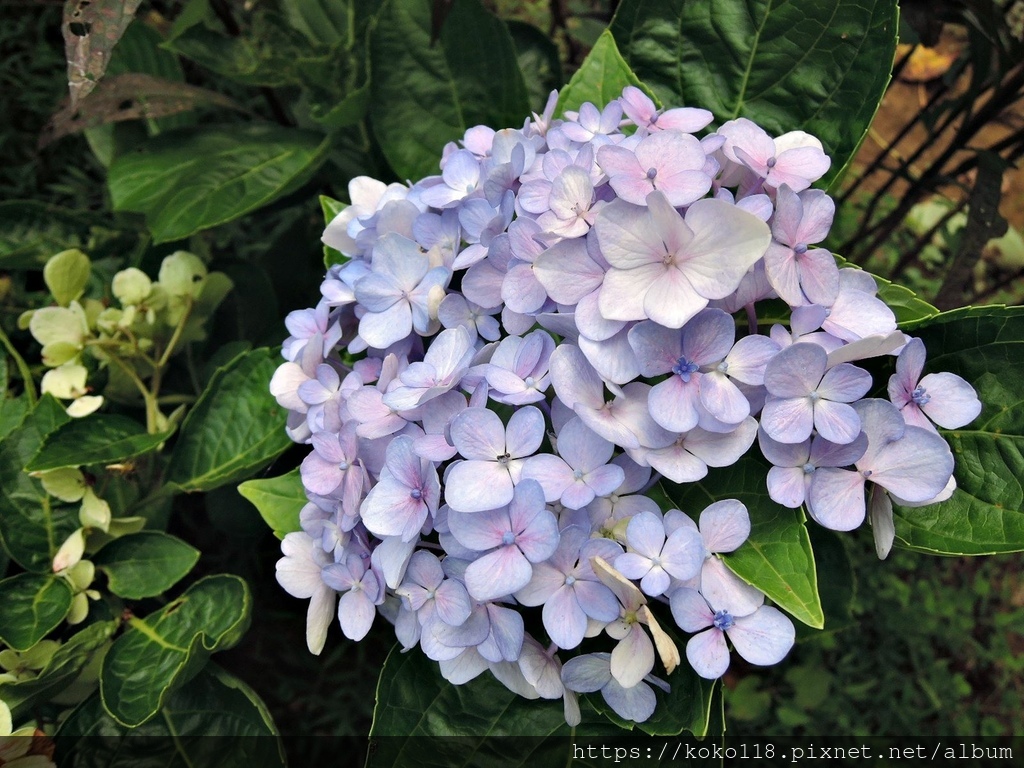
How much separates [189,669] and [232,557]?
2.00ft

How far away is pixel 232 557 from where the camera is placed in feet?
4.80

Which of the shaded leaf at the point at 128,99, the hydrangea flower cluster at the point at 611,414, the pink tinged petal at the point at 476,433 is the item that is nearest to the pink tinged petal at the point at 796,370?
the hydrangea flower cluster at the point at 611,414

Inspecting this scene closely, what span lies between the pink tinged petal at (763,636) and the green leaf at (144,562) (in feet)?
2.17

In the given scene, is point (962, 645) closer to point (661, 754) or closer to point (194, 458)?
point (661, 754)

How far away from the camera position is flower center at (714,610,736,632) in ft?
1.96

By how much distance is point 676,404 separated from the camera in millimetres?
561

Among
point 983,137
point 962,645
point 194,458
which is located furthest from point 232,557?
point 983,137

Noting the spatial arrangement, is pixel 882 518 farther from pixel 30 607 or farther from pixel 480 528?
pixel 30 607

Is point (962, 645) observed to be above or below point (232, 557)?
below

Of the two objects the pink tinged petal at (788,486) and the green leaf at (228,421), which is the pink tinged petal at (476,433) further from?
the green leaf at (228,421)

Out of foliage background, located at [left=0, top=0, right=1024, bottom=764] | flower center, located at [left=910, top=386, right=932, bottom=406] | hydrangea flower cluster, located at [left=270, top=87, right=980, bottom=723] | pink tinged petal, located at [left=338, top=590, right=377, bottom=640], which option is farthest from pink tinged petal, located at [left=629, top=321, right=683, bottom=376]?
foliage background, located at [left=0, top=0, right=1024, bottom=764]

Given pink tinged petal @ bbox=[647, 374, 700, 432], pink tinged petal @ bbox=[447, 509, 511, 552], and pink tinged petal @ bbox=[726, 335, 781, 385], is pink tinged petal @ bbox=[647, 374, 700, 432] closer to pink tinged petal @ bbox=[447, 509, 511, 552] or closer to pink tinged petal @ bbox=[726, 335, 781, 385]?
pink tinged petal @ bbox=[726, 335, 781, 385]

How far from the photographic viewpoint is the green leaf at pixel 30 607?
0.89 meters

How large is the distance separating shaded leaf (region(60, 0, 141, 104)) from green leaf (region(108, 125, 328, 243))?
0.32 m
